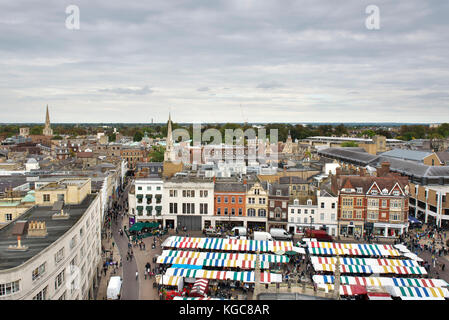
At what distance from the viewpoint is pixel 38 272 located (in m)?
20.4

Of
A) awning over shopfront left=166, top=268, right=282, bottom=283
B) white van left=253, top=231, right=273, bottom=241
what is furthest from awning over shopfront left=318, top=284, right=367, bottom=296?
white van left=253, top=231, right=273, bottom=241

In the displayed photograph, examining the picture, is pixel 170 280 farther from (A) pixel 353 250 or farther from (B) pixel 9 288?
(A) pixel 353 250

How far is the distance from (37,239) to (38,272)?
406cm

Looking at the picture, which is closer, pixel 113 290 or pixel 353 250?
pixel 113 290

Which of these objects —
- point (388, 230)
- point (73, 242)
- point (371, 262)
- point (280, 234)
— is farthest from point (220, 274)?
point (388, 230)

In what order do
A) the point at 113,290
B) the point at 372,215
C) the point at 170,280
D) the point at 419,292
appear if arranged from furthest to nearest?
the point at 372,215, the point at 170,280, the point at 113,290, the point at 419,292

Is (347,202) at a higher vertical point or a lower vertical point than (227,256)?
higher

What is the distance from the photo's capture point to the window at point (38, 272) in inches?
786

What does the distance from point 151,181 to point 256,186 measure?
14.5m

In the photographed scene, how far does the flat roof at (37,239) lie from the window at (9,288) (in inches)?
38.0

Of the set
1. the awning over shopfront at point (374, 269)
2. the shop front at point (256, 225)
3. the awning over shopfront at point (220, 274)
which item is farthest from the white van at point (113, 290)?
the shop front at point (256, 225)

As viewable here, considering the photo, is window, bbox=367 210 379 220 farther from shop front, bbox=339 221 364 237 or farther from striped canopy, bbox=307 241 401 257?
striped canopy, bbox=307 241 401 257
